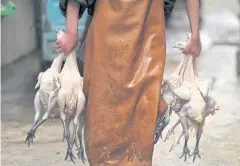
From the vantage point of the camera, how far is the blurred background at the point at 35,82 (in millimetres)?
5297

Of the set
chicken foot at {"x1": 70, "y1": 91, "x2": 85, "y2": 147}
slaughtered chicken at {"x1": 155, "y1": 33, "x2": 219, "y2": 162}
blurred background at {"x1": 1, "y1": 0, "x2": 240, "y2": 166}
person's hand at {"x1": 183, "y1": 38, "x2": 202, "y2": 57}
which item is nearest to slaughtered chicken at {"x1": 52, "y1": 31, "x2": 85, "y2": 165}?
chicken foot at {"x1": 70, "y1": 91, "x2": 85, "y2": 147}

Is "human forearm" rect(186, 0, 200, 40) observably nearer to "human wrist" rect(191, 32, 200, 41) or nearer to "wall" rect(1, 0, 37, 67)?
"human wrist" rect(191, 32, 200, 41)

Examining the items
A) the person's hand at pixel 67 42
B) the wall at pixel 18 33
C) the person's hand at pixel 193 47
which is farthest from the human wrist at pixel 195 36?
the wall at pixel 18 33

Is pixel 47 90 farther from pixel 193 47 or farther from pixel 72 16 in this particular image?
pixel 193 47

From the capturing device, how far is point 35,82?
348 inches

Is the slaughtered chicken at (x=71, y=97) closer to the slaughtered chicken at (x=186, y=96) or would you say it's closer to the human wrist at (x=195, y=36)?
the slaughtered chicken at (x=186, y=96)

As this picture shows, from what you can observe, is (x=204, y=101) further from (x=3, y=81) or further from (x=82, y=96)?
(x=3, y=81)

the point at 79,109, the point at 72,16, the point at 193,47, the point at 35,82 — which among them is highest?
the point at 72,16

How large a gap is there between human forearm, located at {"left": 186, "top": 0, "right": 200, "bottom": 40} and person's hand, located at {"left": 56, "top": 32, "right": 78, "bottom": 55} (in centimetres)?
60

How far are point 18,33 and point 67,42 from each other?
7.81m

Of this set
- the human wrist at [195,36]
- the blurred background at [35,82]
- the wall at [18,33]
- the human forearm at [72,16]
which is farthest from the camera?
the wall at [18,33]

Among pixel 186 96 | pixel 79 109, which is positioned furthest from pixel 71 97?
pixel 186 96

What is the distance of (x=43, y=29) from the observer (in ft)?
27.6

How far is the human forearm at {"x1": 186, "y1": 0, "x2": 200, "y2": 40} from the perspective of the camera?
3066 mm
